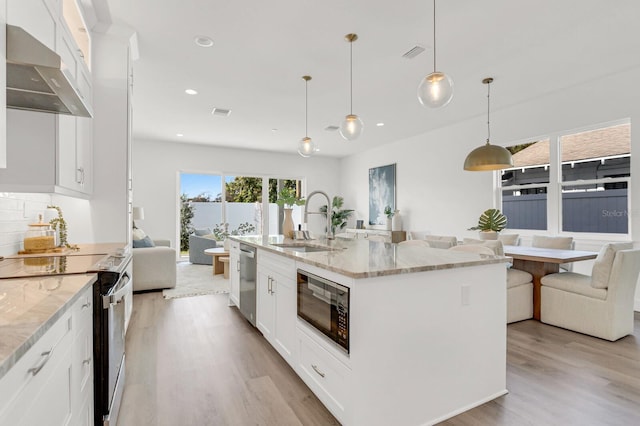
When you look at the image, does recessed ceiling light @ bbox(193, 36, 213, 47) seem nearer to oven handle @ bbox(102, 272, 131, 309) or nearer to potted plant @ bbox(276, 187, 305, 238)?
potted plant @ bbox(276, 187, 305, 238)

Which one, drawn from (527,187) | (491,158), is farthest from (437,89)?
(527,187)

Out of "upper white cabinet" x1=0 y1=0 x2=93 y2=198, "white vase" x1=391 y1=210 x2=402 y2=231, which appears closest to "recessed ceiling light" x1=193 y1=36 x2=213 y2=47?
"upper white cabinet" x1=0 y1=0 x2=93 y2=198

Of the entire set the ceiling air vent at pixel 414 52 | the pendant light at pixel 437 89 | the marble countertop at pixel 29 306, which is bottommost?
the marble countertop at pixel 29 306

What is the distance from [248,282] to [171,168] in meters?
5.50

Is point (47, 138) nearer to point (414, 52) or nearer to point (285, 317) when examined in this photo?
point (285, 317)

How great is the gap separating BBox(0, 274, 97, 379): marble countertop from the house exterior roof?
565cm

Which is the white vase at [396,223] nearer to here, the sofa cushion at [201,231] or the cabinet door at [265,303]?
the sofa cushion at [201,231]

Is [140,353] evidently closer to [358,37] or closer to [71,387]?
[71,387]

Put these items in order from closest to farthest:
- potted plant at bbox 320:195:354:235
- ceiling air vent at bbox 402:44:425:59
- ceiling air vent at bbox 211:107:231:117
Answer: ceiling air vent at bbox 402:44:425:59 → ceiling air vent at bbox 211:107:231:117 → potted plant at bbox 320:195:354:235

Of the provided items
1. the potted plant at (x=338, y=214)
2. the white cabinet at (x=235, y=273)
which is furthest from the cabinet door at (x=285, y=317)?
the potted plant at (x=338, y=214)

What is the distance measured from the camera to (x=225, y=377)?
7.73 feet

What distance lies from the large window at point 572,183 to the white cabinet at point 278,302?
14.3ft

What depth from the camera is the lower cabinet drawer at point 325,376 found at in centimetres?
168

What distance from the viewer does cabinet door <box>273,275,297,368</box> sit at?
2289mm
